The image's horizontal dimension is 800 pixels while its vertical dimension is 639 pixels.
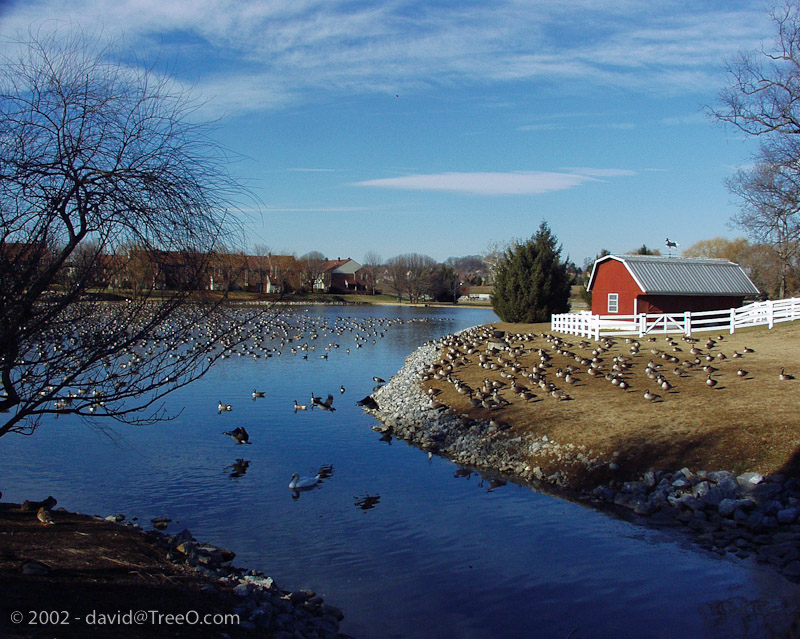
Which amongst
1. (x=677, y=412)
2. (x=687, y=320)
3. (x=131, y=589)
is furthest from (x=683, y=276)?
(x=131, y=589)

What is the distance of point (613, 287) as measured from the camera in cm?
3584

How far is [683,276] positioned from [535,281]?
9688mm

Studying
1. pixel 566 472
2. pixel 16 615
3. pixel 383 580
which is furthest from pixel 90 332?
pixel 566 472

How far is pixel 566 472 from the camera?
1414 cm

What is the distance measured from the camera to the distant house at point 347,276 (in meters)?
117

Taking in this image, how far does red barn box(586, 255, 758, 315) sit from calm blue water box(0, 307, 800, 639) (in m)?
20.2

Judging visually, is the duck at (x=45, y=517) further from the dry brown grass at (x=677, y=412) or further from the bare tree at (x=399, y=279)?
the bare tree at (x=399, y=279)

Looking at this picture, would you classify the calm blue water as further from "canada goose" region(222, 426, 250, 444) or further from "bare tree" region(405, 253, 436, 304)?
"bare tree" region(405, 253, 436, 304)

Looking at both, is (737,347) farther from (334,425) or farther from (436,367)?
(334,425)

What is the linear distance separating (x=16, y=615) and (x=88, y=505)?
22.6 feet

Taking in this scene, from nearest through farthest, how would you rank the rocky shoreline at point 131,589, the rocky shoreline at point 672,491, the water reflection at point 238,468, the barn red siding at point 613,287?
the rocky shoreline at point 131,589, the rocky shoreline at point 672,491, the water reflection at point 238,468, the barn red siding at point 613,287

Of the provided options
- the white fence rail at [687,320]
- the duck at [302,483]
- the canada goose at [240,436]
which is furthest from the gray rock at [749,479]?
the white fence rail at [687,320]

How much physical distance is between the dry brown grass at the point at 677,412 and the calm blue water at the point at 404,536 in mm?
2529

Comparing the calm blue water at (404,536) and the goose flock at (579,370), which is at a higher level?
the goose flock at (579,370)
